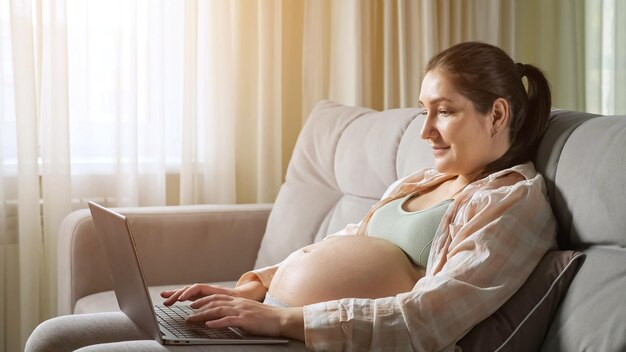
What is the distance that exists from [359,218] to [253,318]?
2.87ft

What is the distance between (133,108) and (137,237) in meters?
0.57

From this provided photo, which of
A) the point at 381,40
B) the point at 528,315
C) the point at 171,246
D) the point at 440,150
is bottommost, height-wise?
the point at 171,246

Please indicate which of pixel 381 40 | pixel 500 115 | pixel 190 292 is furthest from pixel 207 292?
pixel 381 40

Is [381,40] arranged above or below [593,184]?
above

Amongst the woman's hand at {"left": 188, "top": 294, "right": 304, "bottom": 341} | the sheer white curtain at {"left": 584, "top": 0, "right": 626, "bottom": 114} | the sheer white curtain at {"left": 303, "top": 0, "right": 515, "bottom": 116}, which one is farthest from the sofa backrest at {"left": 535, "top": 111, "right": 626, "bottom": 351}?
the sheer white curtain at {"left": 584, "top": 0, "right": 626, "bottom": 114}

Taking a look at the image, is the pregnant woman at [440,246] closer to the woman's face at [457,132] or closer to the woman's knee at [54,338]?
the woman's face at [457,132]

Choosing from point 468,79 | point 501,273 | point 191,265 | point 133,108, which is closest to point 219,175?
point 133,108

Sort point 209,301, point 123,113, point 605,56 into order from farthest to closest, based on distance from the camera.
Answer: point 605,56
point 123,113
point 209,301

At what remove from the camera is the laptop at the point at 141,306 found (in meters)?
1.25

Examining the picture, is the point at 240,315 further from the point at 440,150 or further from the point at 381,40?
the point at 381,40

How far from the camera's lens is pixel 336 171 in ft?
7.65

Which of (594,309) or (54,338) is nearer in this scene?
(594,309)

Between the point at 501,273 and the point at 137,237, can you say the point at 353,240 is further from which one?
the point at 137,237

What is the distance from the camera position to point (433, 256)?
1461 millimetres
